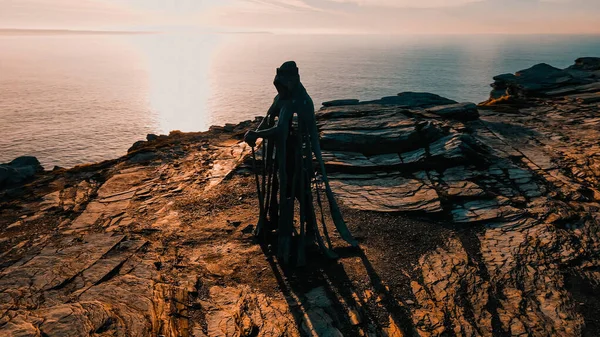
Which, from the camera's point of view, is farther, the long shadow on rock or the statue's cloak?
the statue's cloak

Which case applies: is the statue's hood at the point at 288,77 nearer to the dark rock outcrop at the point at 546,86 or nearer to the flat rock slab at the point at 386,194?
the flat rock slab at the point at 386,194

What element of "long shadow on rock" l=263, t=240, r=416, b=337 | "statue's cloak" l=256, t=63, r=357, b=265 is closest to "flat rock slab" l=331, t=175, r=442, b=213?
"statue's cloak" l=256, t=63, r=357, b=265

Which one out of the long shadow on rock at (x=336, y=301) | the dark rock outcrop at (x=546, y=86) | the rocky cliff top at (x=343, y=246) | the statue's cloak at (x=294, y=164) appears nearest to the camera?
the long shadow on rock at (x=336, y=301)

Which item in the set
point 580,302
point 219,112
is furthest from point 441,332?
point 219,112

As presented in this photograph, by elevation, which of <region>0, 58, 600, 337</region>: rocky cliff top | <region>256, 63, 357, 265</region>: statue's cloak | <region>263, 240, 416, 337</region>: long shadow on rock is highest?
<region>256, 63, 357, 265</region>: statue's cloak

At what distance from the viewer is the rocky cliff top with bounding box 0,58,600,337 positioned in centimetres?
699

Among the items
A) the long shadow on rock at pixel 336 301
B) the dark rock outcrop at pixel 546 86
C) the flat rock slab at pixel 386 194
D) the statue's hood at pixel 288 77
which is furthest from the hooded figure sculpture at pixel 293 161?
the dark rock outcrop at pixel 546 86

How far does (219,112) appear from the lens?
8488cm

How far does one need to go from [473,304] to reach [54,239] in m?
10.4

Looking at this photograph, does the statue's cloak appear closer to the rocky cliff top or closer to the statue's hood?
the statue's hood

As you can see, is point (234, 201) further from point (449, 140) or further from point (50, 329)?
point (449, 140)

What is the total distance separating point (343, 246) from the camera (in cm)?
951

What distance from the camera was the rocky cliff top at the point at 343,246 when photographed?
699 cm

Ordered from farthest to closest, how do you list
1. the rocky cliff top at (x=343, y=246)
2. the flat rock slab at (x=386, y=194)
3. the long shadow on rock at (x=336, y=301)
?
the flat rock slab at (x=386, y=194) < the rocky cliff top at (x=343, y=246) < the long shadow on rock at (x=336, y=301)
